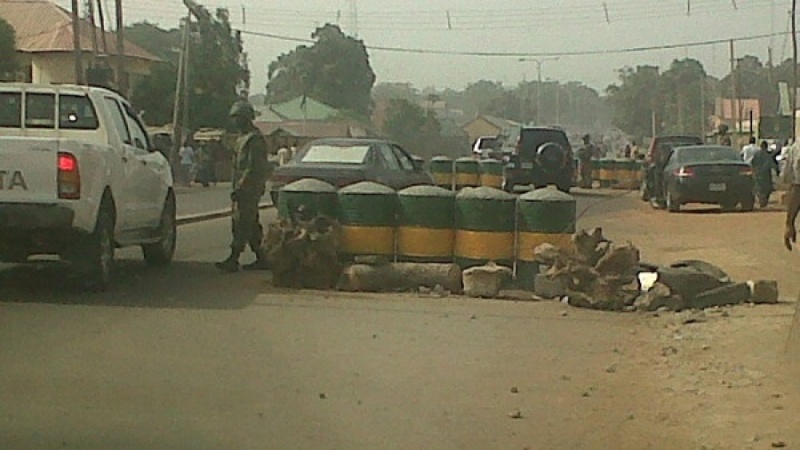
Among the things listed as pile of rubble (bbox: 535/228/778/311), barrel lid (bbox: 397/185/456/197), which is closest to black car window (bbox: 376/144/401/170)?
barrel lid (bbox: 397/185/456/197)

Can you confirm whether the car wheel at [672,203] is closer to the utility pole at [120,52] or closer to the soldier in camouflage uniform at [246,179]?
the soldier in camouflage uniform at [246,179]

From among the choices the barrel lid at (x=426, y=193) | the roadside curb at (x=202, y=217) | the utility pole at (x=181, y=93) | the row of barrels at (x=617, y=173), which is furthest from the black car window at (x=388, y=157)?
the row of barrels at (x=617, y=173)

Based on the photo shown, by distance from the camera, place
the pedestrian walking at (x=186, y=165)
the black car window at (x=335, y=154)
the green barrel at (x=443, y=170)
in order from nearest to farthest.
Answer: the black car window at (x=335, y=154) < the green barrel at (x=443, y=170) < the pedestrian walking at (x=186, y=165)

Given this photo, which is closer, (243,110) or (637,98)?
(243,110)

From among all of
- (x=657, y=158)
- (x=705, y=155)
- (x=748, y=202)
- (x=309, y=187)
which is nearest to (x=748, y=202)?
(x=748, y=202)

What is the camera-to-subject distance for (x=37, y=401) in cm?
855

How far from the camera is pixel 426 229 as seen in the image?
14.6m

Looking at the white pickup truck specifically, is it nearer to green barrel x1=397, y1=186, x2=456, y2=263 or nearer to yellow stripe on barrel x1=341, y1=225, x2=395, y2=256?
yellow stripe on barrel x1=341, y1=225, x2=395, y2=256

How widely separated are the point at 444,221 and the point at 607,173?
37668 mm

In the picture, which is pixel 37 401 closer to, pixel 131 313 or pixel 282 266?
pixel 131 313

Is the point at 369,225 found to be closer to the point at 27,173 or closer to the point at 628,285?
the point at 628,285

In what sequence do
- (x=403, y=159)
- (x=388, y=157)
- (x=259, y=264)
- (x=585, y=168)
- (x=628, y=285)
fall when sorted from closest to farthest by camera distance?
(x=628, y=285) < (x=259, y=264) < (x=388, y=157) < (x=403, y=159) < (x=585, y=168)

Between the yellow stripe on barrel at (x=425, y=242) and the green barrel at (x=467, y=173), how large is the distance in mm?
23784

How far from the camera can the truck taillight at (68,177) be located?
12969mm
